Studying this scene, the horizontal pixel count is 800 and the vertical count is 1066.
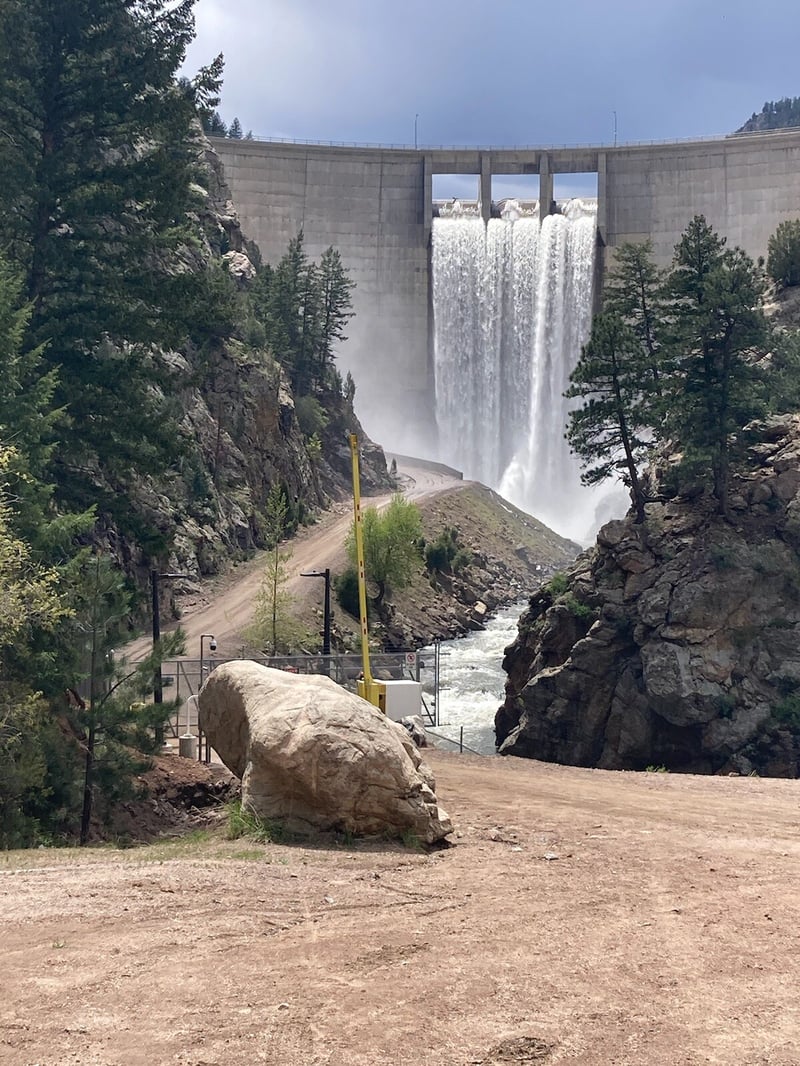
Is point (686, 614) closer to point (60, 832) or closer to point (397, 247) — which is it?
point (60, 832)

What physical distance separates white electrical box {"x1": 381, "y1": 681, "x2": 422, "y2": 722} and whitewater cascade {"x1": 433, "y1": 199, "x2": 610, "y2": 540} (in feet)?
244

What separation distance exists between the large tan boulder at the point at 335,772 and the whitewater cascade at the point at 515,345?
90.0 metres

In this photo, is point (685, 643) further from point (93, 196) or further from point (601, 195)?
point (601, 195)

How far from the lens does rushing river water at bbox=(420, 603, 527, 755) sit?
41656mm

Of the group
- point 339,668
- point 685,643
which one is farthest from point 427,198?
point 339,668

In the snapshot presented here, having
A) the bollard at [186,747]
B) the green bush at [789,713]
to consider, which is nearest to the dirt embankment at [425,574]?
the bollard at [186,747]

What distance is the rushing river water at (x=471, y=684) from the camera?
41.7 metres

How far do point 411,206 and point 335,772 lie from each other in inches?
3775

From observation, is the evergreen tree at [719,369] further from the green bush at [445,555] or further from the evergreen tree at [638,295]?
the green bush at [445,555]

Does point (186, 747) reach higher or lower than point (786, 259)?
lower

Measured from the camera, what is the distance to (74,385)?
25328 mm

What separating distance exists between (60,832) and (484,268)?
297 ft

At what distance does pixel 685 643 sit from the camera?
35500 millimetres

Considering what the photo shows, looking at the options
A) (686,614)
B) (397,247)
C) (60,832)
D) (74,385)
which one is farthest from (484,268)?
(60,832)
